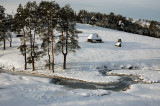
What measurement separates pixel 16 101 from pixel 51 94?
12.2 ft

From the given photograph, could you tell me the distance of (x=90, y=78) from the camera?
84.2 ft

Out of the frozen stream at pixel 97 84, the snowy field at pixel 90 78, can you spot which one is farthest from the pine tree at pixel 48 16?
the snowy field at pixel 90 78

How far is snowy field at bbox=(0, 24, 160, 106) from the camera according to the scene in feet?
50.2

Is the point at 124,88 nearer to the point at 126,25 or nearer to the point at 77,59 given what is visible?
the point at 77,59

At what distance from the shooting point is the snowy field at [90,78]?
603 inches

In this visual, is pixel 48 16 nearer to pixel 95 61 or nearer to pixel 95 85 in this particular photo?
pixel 95 85

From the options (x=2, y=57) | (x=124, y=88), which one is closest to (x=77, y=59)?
(x=124, y=88)

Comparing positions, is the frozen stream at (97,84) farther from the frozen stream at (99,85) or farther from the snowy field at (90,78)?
the snowy field at (90,78)

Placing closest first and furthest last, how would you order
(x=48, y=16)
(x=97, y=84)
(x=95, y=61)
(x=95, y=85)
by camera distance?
(x=95, y=85), (x=97, y=84), (x=48, y=16), (x=95, y=61)

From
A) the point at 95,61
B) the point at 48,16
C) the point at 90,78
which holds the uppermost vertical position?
the point at 48,16

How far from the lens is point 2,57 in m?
35.9

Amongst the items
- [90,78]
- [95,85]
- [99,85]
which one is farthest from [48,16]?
[99,85]

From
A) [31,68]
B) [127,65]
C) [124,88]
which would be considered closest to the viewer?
[124,88]

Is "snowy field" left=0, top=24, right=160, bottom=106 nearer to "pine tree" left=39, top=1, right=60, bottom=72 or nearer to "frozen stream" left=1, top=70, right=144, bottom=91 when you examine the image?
"frozen stream" left=1, top=70, right=144, bottom=91
